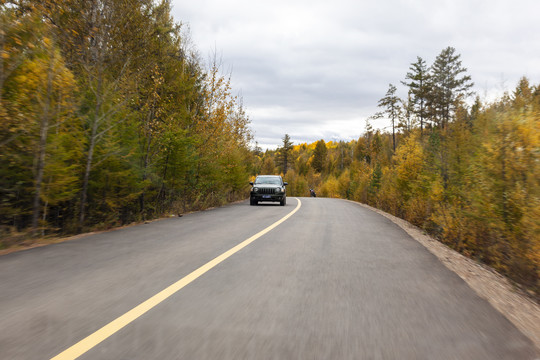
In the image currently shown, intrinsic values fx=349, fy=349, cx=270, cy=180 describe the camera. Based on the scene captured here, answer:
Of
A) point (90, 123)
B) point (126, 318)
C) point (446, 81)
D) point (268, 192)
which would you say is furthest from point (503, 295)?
point (446, 81)

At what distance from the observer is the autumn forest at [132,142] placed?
7.26m

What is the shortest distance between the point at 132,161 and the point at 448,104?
48.2 meters

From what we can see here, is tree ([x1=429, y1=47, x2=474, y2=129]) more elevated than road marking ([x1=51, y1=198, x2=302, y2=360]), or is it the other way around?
tree ([x1=429, y1=47, x2=474, y2=129])

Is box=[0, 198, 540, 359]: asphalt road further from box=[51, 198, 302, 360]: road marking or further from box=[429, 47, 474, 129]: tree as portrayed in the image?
box=[429, 47, 474, 129]: tree

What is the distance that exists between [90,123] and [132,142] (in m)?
1.43

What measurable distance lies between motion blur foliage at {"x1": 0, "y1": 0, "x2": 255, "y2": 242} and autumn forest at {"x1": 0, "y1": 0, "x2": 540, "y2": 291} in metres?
0.04

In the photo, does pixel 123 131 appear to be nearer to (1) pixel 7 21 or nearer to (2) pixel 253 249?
(1) pixel 7 21

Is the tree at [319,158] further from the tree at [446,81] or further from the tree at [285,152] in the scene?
the tree at [446,81]

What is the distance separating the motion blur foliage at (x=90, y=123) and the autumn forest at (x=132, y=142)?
0.04 meters

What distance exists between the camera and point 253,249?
6.77 metres

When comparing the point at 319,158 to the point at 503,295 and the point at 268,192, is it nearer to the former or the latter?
the point at 268,192

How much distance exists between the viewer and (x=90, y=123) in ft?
31.2

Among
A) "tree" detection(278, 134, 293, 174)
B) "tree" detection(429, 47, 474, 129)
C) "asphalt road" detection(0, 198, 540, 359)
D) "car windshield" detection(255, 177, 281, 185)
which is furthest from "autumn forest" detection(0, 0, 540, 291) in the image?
"tree" detection(278, 134, 293, 174)

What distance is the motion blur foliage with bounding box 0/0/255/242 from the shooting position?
757 centimetres
